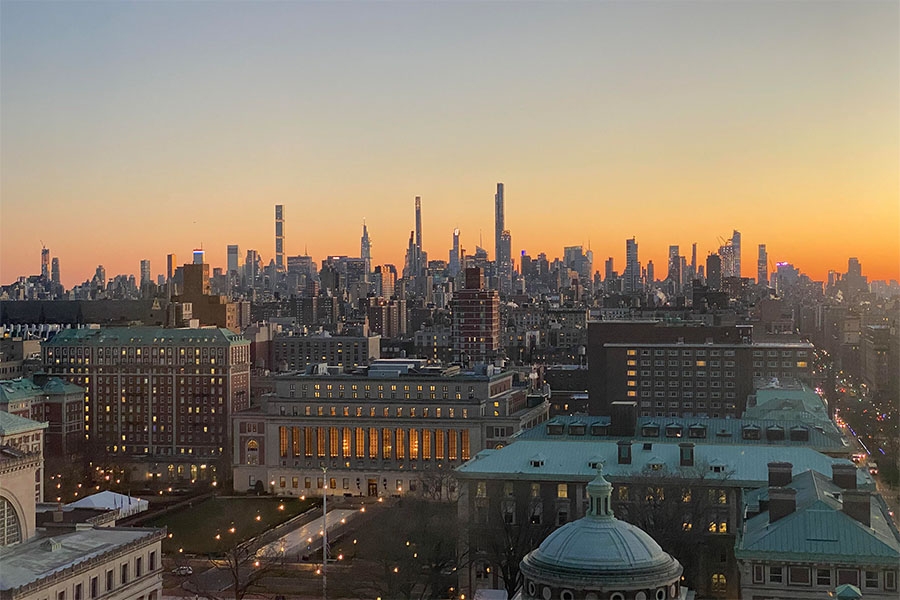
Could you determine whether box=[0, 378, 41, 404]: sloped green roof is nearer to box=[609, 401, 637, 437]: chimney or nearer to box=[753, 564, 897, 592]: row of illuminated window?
box=[609, 401, 637, 437]: chimney

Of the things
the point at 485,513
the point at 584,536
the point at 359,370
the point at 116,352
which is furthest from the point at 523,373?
the point at 584,536

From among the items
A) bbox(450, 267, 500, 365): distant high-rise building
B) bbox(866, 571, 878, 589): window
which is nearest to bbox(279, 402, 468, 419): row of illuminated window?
bbox(866, 571, 878, 589): window

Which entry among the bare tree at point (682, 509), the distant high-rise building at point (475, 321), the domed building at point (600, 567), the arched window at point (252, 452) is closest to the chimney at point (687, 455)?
the bare tree at point (682, 509)

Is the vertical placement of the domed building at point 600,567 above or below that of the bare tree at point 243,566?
above

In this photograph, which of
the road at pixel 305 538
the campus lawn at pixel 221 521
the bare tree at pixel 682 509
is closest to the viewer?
the bare tree at pixel 682 509

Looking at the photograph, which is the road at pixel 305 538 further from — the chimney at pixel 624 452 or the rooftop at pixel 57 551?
the rooftop at pixel 57 551

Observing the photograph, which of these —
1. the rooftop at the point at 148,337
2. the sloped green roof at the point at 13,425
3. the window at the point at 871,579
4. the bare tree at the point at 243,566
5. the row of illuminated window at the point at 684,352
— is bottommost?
the bare tree at the point at 243,566
